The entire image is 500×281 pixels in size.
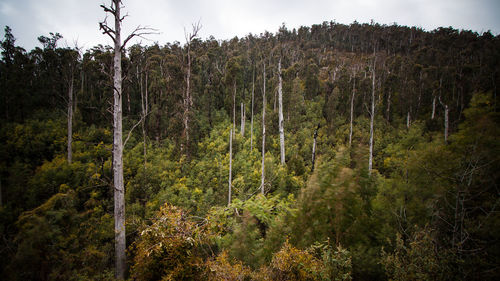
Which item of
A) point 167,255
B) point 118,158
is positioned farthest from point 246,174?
point 167,255

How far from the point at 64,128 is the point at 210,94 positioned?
15.6 meters

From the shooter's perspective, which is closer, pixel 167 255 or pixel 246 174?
pixel 167 255

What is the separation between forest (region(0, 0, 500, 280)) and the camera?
3730 millimetres

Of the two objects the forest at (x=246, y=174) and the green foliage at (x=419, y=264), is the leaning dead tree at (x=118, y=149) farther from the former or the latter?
the green foliage at (x=419, y=264)

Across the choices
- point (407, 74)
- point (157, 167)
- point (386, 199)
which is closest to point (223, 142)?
point (157, 167)

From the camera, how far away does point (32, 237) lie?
3252 mm

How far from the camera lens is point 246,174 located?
1380cm

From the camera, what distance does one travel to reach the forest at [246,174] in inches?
147

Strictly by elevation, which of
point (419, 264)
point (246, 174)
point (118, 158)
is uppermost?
point (118, 158)

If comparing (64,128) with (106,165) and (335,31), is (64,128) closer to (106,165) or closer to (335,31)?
(106,165)

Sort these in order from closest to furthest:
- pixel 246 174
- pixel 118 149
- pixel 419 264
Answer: pixel 419 264 → pixel 118 149 → pixel 246 174

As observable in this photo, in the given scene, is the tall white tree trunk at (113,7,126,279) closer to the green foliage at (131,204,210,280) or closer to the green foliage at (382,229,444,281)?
the green foliage at (131,204,210,280)

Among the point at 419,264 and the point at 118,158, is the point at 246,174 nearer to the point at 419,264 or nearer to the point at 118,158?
the point at 118,158

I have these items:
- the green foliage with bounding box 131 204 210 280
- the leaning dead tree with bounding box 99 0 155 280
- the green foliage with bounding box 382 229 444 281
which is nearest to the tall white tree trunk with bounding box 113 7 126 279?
the leaning dead tree with bounding box 99 0 155 280
